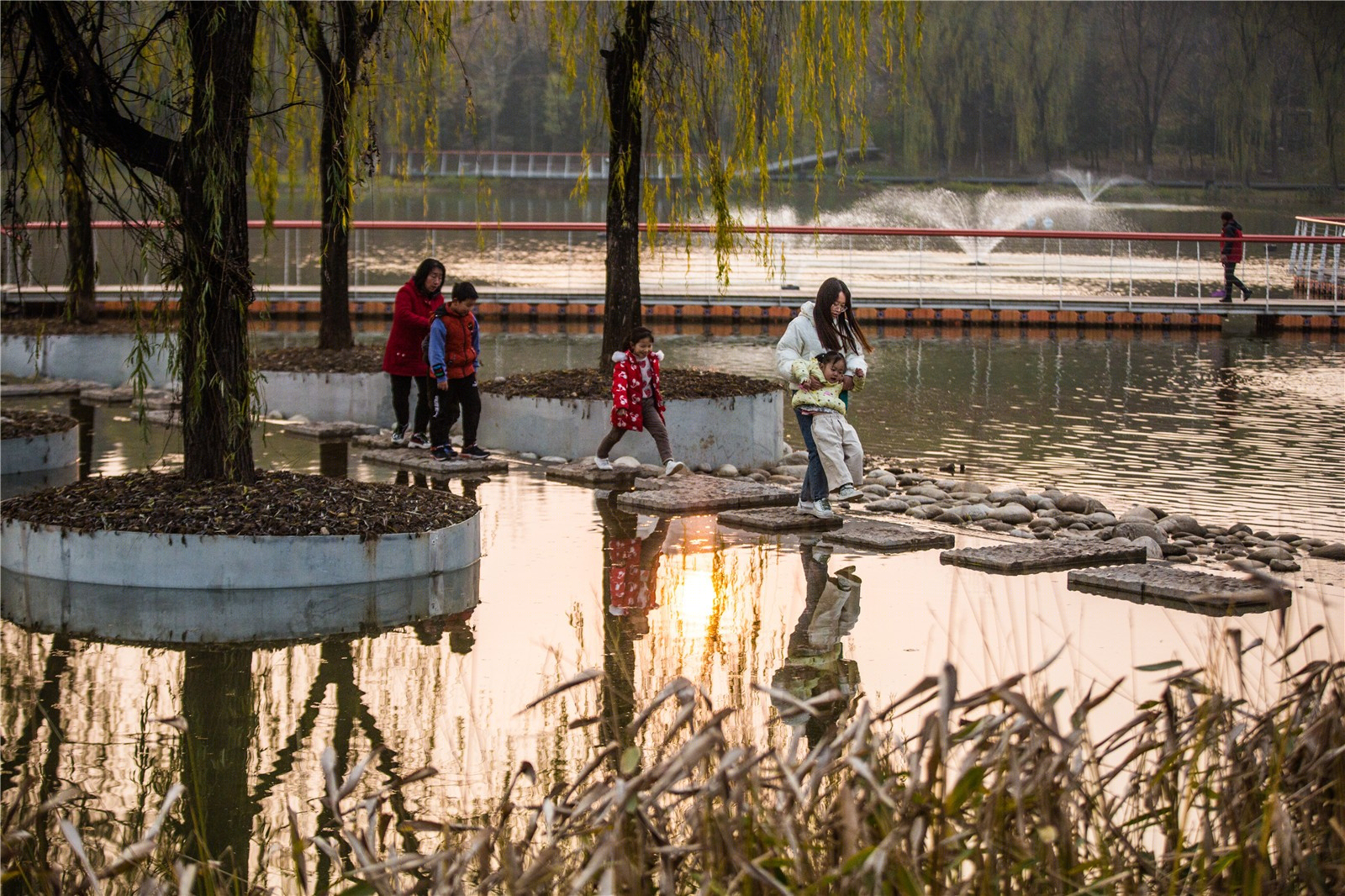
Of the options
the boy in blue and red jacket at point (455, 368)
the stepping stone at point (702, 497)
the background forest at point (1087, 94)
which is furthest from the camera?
the background forest at point (1087, 94)

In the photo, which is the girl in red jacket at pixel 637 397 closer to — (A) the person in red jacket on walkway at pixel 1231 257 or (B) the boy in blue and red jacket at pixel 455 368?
(B) the boy in blue and red jacket at pixel 455 368

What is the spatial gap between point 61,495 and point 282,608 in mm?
1825

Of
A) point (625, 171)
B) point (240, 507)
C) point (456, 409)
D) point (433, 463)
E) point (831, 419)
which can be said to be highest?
point (625, 171)

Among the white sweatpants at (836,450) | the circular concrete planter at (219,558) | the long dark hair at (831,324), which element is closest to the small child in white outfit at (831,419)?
the white sweatpants at (836,450)

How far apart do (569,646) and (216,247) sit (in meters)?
2.98

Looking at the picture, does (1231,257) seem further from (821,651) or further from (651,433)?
(821,651)

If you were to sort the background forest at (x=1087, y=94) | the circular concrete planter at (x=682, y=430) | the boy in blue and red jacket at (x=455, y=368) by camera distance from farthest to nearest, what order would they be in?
the background forest at (x=1087, y=94) → the circular concrete planter at (x=682, y=430) → the boy in blue and red jacket at (x=455, y=368)

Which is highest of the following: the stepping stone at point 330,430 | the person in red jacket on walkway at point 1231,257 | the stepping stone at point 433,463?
the person in red jacket on walkway at point 1231,257

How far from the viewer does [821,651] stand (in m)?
7.23

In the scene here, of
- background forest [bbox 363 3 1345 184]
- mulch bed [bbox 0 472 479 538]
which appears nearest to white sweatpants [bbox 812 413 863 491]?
mulch bed [bbox 0 472 479 538]

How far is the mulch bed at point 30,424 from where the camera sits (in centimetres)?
1202

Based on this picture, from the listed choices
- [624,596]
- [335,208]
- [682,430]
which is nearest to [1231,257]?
[682,430]

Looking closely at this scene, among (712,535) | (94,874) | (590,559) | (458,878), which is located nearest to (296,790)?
(94,874)

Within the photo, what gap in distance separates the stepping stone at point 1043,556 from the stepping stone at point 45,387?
450 inches
